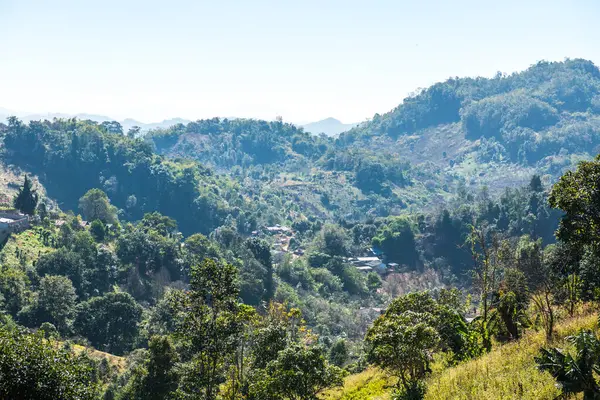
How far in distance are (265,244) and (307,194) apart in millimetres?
101104

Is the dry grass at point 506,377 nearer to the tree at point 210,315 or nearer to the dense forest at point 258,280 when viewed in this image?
the dense forest at point 258,280

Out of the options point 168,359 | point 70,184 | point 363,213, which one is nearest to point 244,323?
point 168,359

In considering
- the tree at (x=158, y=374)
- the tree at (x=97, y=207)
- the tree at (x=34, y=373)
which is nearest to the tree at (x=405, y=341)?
the tree at (x=34, y=373)

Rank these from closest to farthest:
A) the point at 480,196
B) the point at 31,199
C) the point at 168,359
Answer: the point at 168,359 → the point at 31,199 → the point at 480,196

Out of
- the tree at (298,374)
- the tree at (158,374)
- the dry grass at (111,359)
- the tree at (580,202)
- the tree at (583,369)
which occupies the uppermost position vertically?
the tree at (580,202)

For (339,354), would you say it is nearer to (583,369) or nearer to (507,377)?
(507,377)

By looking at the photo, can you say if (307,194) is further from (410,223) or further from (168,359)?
(168,359)

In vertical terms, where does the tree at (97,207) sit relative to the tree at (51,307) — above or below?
above

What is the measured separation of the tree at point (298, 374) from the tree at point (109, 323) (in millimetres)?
41461

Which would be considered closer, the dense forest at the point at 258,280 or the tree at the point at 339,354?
the dense forest at the point at 258,280

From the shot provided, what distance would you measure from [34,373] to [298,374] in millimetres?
8049

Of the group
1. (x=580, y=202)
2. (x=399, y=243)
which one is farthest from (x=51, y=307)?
(x=399, y=243)

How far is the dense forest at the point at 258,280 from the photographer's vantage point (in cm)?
1622

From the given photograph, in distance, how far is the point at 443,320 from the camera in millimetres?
21812
